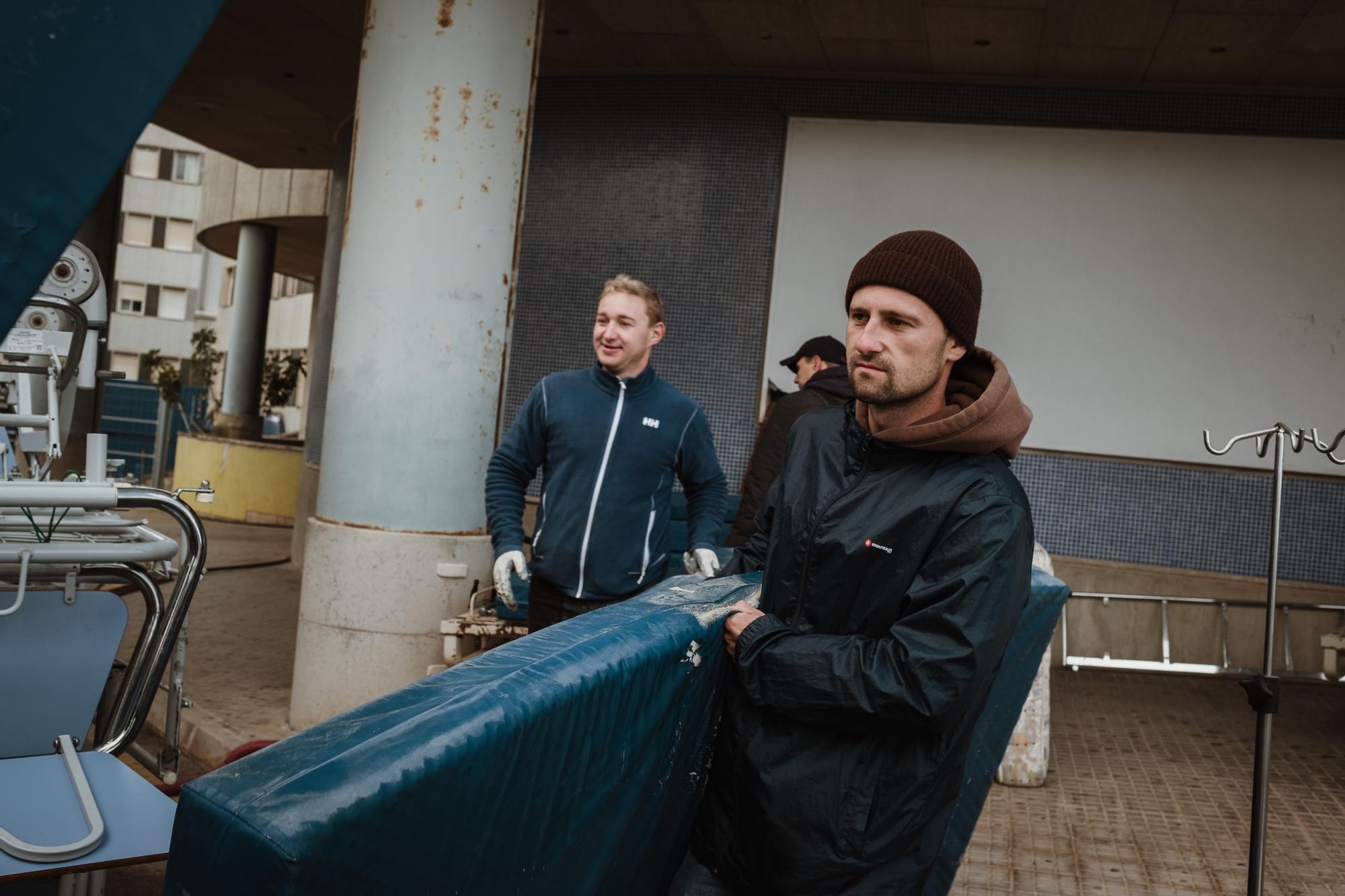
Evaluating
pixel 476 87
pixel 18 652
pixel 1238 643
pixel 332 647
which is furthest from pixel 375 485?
pixel 1238 643

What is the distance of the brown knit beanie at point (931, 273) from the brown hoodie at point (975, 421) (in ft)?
0.31

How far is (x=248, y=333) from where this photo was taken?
1909 cm

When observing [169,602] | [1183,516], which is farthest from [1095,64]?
[169,602]

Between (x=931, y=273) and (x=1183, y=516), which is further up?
(x=931, y=273)

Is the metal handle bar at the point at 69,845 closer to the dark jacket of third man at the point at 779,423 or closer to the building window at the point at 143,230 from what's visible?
the dark jacket of third man at the point at 779,423

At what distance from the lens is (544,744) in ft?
4.48

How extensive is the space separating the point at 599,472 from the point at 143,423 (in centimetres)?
1809

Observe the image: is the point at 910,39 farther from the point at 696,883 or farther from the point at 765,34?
the point at 696,883

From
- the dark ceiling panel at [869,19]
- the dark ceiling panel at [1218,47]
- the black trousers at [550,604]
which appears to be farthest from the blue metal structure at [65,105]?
the dark ceiling panel at [1218,47]

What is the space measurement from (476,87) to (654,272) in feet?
12.9

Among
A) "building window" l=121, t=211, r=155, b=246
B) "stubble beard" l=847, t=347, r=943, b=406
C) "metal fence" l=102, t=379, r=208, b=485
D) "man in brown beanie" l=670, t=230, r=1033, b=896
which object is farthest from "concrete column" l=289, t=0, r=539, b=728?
"building window" l=121, t=211, r=155, b=246

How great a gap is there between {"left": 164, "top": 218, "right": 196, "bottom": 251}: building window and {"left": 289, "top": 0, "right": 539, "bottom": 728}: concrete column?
46.8 m

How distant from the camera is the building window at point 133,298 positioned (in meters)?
47.4

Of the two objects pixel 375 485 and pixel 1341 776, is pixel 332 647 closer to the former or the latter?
pixel 375 485
